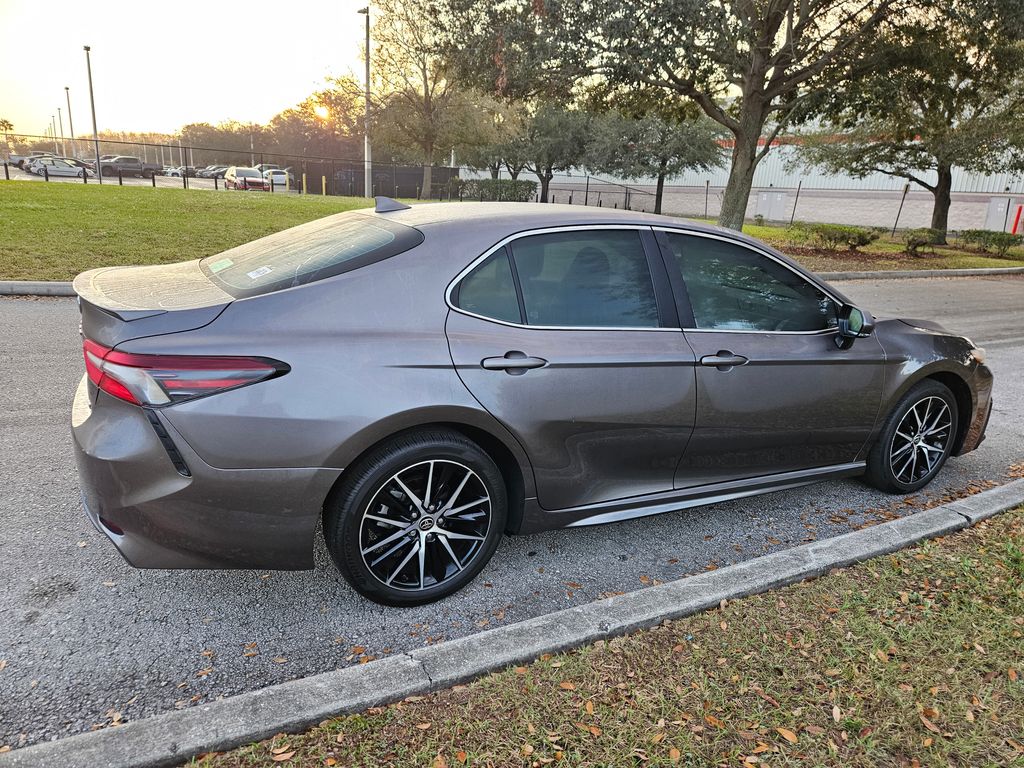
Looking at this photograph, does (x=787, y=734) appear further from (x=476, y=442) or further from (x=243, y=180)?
(x=243, y=180)

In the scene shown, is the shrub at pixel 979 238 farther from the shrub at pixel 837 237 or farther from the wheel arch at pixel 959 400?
the wheel arch at pixel 959 400

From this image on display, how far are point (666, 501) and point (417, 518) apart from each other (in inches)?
49.9

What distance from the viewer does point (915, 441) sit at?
430 centimetres

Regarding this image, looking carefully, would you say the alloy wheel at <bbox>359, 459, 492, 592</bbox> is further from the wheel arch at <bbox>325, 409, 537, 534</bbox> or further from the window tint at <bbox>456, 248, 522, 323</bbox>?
the window tint at <bbox>456, 248, 522, 323</bbox>

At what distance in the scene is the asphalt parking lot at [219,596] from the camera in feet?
8.14

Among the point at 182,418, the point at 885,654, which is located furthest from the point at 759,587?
the point at 182,418

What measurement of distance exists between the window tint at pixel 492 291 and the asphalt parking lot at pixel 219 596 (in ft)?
4.08

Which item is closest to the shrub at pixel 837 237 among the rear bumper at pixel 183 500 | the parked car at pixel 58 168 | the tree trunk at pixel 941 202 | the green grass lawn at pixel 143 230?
the green grass lawn at pixel 143 230

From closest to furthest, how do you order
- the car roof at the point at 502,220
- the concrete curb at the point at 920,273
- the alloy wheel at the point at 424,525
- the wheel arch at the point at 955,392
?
the alloy wheel at the point at 424,525, the car roof at the point at 502,220, the wheel arch at the point at 955,392, the concrete curb at the point at 920,273

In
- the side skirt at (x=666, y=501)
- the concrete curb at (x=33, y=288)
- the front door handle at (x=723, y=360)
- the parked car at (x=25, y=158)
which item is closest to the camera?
the side skirt at (x=666, y=501)

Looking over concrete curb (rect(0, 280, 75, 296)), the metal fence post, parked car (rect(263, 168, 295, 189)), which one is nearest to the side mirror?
concrete curb (rect(0, 280, 75, 296))

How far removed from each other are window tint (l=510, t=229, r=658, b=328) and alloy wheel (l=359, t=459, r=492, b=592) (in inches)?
30.0

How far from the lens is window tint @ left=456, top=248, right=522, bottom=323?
2.95 meters

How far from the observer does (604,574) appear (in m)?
3.38
